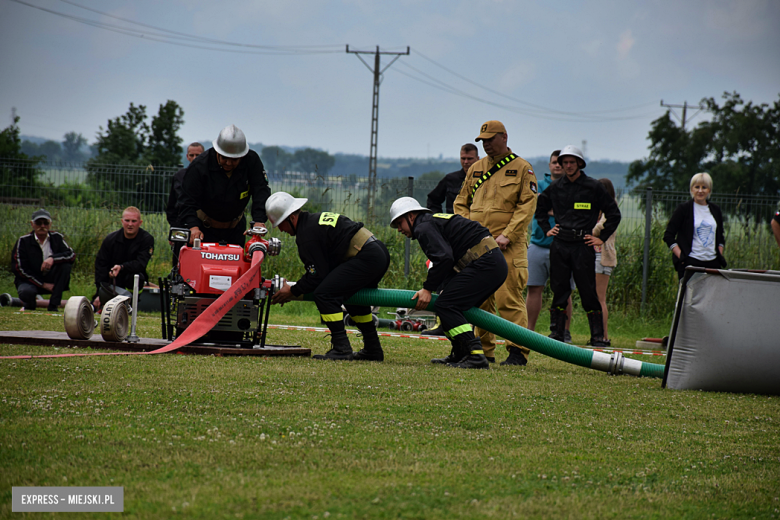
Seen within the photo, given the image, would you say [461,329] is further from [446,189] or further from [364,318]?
[446,189]

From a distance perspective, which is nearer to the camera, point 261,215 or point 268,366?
point 268,366

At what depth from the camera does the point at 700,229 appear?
8.51 m

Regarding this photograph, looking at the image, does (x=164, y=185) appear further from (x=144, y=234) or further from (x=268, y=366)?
(x=268, y=366)

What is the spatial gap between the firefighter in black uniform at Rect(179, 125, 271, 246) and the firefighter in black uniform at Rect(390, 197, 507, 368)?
1566 mm

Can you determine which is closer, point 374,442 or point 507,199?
point 374,442

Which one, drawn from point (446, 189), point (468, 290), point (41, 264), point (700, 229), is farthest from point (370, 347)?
point (41, 264)

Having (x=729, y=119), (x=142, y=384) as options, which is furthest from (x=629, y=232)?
(x=729, y=119)

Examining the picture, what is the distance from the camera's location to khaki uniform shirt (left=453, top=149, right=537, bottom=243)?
6965 mm

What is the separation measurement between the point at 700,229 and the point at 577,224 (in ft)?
5.13

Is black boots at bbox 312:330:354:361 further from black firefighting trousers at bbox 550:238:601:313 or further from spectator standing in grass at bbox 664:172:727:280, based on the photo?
spectator standing in grass at bbox 664:172:727:280

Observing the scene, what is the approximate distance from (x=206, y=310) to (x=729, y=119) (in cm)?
3864

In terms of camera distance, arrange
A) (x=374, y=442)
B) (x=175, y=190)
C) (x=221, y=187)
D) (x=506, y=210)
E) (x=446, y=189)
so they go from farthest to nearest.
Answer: (x=446, y=189)
(x=175, y=190)
(x=506, y=210)
(x=221, y=187)
(x=374, y=442)

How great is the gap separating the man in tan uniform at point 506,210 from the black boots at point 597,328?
1950mm

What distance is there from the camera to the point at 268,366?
5.67 m
